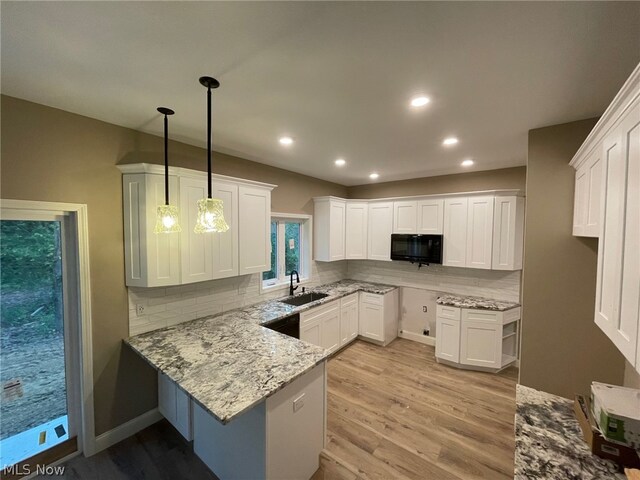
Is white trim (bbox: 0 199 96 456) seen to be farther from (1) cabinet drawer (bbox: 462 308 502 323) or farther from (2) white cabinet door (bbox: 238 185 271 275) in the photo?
(1) cabinet drawer (bbox: 462 308 502 323)

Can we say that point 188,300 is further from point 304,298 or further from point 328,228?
point 328,228

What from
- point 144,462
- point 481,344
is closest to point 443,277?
point 481,344

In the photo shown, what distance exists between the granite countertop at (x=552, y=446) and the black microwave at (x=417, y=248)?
241 centimetres

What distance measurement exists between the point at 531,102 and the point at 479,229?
208 centimetres

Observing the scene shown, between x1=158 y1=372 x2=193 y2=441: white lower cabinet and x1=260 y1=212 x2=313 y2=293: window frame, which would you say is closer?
x1=158 y1=372 x2=193 y2=441: white lower cabinet

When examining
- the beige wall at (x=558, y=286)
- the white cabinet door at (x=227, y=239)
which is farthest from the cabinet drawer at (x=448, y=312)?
the white cabinet door at (x=227, y=239)

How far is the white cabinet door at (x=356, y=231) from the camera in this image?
14.7 ft

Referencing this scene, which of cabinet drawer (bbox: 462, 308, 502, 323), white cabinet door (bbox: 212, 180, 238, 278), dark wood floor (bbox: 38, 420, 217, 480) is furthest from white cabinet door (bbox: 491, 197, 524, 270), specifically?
dark wood floor (bbox: 38, 420, 217, 480)

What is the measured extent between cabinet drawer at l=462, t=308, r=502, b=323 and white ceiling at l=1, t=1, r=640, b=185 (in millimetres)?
2264

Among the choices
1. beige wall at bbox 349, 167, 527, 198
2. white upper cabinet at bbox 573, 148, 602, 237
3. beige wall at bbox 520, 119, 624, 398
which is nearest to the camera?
white upper cabinet at bbox 573, 148, 602, 237

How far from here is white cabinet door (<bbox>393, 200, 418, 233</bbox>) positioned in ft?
13.1

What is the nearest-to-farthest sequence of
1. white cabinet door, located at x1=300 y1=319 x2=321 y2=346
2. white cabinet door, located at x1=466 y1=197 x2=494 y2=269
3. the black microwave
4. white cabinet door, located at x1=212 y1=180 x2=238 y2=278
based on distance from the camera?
1. white cabinet door, located at x1=212 y1=180 x2=238 y2=278
2. white cabinet door, located at x1=300 y1=319 x2=321 y2=346
3. white cabinet door, located at x1=466 y1=197 x2=494 y2=269
4. the black microwave

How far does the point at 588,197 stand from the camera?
1.58 m

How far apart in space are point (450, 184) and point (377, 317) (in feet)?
8.10
